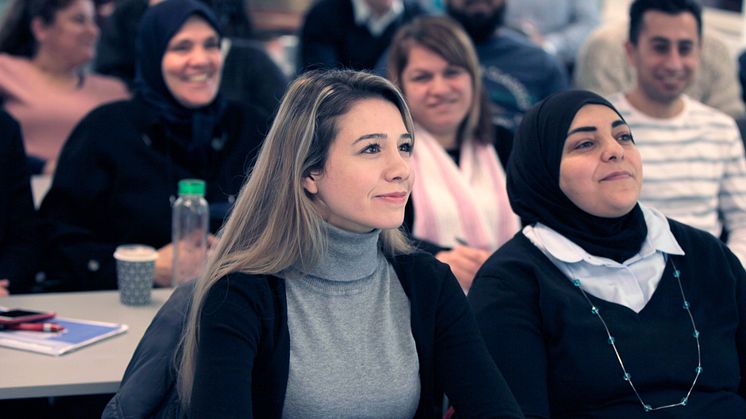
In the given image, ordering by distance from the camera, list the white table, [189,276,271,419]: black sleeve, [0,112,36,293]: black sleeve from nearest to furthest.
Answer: [189,276,271,419]: black sleeve, the white table, [0,112,36,293]: black sleeve

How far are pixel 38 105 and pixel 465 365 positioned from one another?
2.69 metres

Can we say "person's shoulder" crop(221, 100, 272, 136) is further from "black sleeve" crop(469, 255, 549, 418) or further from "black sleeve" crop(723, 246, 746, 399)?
"black sleeve" crop(723, 246, 746, 399)

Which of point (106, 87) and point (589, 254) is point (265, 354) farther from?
point (106, 87)

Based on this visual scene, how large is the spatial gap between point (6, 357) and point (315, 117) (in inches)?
31.2

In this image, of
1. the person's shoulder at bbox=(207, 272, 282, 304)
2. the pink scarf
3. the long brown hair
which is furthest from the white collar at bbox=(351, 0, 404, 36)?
the person's shoulder at bbox=(207, 272, 282, 304)

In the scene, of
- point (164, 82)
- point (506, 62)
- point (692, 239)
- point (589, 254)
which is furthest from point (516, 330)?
point (506, 62)

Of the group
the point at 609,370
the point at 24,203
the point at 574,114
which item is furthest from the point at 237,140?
the point at 609,370

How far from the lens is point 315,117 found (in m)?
1.83

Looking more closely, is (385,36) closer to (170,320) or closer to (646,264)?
(646,264)

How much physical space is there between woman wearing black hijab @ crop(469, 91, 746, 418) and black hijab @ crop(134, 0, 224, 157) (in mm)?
1095

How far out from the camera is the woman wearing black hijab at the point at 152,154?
283cm

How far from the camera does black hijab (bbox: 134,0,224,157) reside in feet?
9.98

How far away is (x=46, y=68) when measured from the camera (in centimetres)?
406

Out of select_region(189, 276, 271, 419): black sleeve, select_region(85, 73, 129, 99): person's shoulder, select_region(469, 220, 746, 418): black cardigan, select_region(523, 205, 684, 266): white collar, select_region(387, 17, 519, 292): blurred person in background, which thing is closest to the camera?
select_region(189, 276, 271, 419): black sleeve
